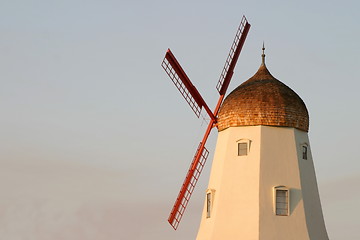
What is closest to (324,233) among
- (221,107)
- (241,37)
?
(221,107)

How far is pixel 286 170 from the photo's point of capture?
32.9m

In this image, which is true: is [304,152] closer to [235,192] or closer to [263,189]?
[263,189]

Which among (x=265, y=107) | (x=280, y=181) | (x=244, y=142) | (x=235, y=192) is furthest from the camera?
(x=244, y=142)

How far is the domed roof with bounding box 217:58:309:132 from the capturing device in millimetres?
33188

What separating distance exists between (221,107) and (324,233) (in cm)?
707

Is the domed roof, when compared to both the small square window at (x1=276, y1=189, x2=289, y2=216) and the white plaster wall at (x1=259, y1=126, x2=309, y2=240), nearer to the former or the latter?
the white plaster wall at (x1=259, y1=126, x2=309, y2=240)

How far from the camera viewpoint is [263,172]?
107ft

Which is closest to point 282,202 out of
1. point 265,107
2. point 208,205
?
point 208,205

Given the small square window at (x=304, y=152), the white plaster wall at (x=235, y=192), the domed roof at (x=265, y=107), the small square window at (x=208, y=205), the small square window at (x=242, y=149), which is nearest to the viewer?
the white plaster wall at (x=235, y=192)

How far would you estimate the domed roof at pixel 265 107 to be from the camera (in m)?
33.2

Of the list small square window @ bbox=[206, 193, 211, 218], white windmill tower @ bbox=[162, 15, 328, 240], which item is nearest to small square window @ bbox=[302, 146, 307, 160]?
white windmill tower @ bbox=[162, 15, 328, 240]

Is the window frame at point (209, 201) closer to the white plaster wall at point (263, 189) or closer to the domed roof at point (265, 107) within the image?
the white plaster wall at point (263, 189)

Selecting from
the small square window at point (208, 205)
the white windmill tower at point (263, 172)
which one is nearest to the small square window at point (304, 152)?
the white windmill tower at point (263, 172)

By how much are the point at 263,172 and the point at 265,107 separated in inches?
109
